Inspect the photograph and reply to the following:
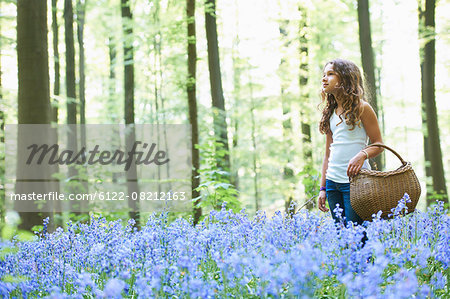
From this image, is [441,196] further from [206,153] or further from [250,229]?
[250,229]

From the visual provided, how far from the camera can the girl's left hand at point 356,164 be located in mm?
3232

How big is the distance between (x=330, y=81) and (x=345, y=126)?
42 centimetres

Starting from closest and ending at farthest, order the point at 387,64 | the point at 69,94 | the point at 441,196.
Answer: the point at 441,196, the point at 69,94, the point at 387,64

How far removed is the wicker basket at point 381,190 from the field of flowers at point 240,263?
23cm

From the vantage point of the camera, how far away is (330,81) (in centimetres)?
363

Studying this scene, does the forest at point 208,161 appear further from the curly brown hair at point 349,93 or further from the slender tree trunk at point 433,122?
the curly brown hair at point 349,93

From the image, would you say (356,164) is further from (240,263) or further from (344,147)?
(240,263)

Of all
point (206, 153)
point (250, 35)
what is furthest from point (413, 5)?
point (206, 153)

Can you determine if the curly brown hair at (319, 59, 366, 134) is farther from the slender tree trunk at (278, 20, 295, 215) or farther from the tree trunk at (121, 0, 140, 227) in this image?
the slender tree trunk at (278, 20, 295, 215)

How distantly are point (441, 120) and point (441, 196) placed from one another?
13.8 metres

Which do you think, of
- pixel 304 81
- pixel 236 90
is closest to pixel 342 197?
pixel 304 81

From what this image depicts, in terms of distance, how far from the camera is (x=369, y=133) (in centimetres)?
349

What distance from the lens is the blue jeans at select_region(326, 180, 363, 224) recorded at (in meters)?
3.46

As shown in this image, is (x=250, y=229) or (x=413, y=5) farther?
(x=413, y=5)
